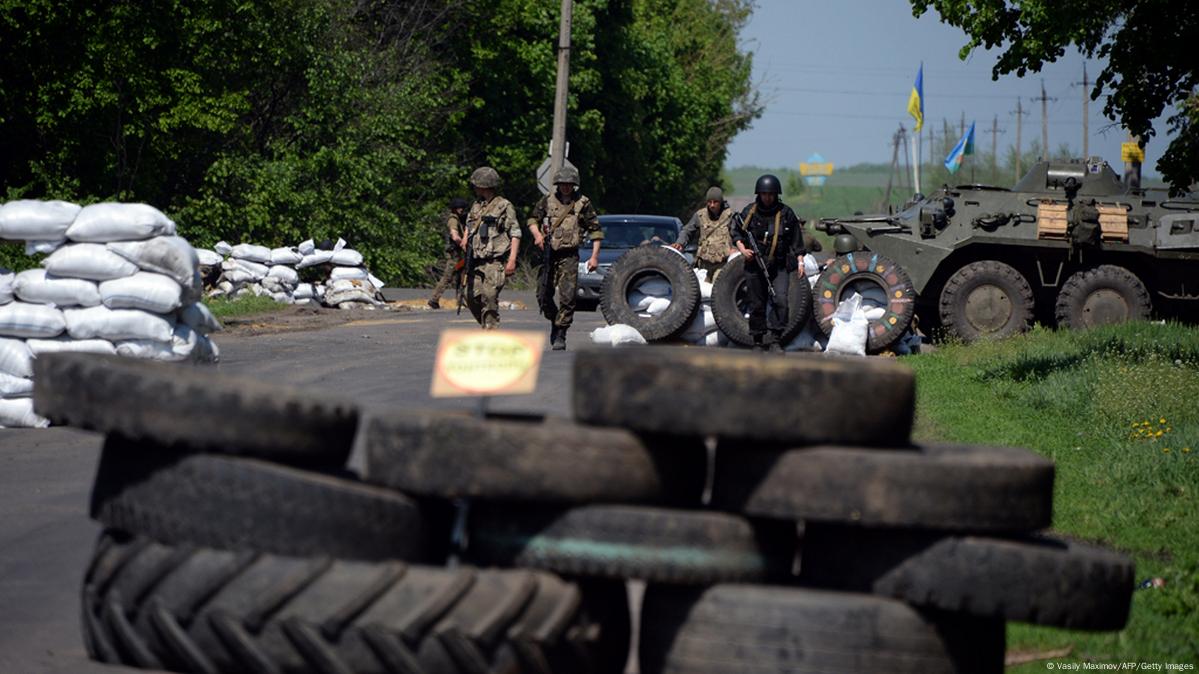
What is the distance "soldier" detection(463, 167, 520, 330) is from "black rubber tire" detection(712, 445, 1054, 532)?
1188cm

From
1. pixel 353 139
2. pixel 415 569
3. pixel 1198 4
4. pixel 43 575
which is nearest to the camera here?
pixel 415 569

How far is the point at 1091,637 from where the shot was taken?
613cm

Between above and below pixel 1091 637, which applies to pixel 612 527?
above

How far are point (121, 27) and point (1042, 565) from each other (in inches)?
1088

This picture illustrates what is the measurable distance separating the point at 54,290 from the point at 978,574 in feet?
28.4

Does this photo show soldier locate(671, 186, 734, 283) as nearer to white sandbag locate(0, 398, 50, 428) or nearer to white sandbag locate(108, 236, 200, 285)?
white sandbag locate(108, 236, 200, 285)

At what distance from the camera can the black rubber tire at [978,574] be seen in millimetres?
4457

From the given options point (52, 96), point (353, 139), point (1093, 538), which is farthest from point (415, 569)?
point (353, 139)

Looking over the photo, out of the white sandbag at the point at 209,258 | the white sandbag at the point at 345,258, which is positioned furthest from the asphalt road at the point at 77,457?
the white sandbag at the point at 345,258

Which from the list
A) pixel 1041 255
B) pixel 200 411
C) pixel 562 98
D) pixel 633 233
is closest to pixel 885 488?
pixel 200 411

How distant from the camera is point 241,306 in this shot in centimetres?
2409

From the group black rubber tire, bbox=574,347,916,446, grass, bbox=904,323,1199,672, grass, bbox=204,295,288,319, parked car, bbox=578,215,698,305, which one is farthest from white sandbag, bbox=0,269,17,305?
parked car, bbox=578,215,698,305

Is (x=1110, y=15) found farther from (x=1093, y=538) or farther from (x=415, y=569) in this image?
(x=415, y=569)

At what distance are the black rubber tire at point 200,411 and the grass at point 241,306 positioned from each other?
1746 centimetres
